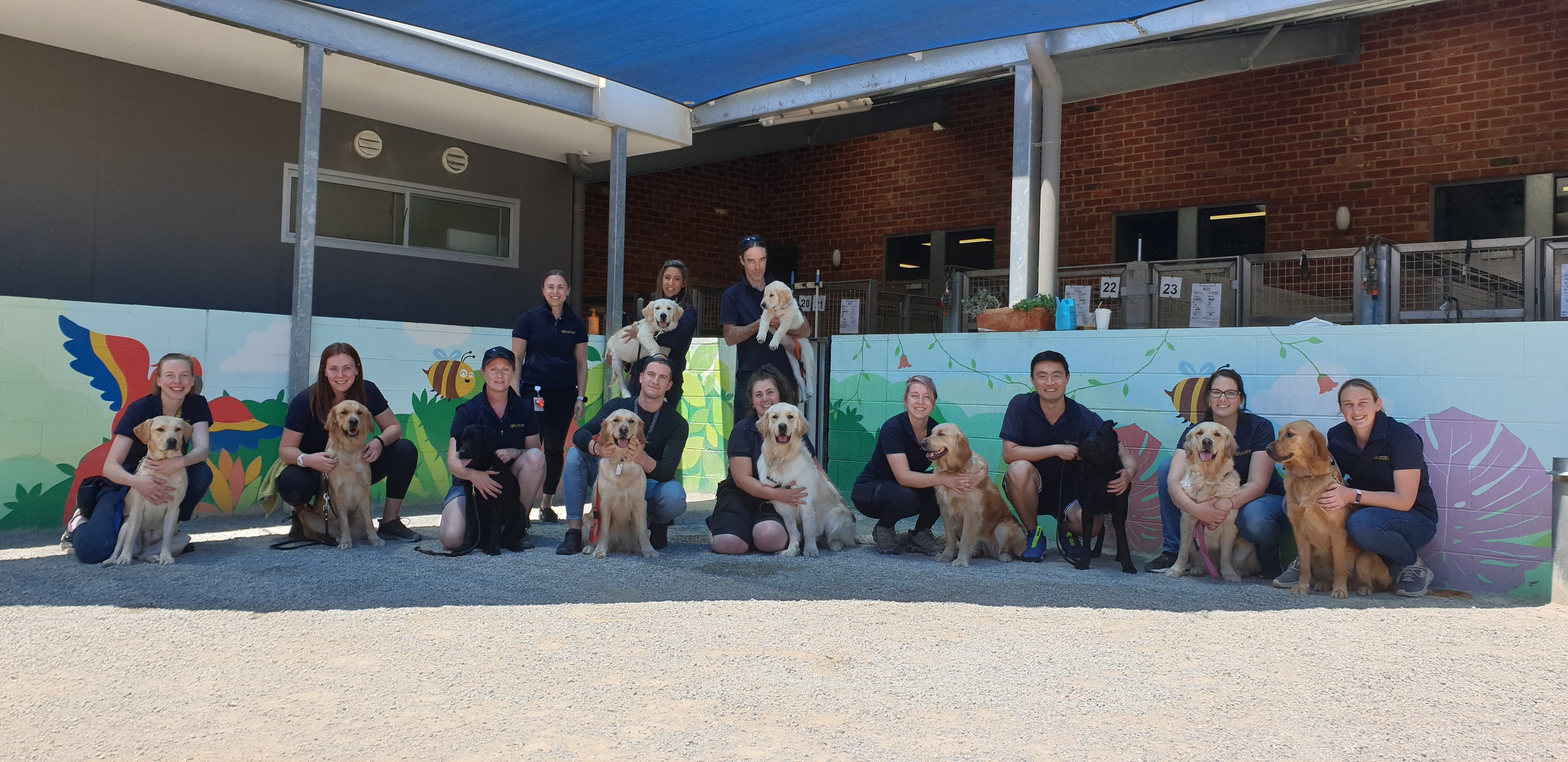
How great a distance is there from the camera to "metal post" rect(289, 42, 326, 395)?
Result: 6133mm

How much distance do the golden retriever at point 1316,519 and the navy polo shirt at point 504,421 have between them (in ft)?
11.5

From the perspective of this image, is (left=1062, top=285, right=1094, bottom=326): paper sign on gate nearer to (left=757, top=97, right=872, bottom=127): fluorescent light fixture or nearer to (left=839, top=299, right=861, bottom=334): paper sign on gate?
(left=757, top=97, right=872, bottom=127): fluorescent light fixture

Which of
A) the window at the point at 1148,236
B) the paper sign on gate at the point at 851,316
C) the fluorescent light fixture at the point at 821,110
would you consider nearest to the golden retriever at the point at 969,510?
the fluorescent light fixture at the point at 821,110

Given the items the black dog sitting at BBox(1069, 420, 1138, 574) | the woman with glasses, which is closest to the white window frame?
the black dog sitting at BBox(1069, 420, 1138, 574)

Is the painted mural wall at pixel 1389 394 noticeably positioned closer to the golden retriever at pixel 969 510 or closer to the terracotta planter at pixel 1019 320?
the terracotta planter at pixel 1019 320

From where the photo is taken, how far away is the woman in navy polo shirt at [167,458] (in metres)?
4.63

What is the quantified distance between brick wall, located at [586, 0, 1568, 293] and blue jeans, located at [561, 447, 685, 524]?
291 inches

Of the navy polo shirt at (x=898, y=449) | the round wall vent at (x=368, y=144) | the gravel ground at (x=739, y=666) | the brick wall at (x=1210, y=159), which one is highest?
the brick wall at (x=1210, y=159)

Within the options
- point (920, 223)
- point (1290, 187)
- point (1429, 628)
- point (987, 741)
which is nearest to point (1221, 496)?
point (1429, 628)

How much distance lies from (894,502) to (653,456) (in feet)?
4.14

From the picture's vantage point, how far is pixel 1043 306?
627 centimetres

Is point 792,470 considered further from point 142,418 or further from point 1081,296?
point 1081,296

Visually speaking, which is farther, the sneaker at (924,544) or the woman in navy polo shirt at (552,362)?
the woman in navy polo shirt at (552,362)

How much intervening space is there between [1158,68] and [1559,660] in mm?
5602
